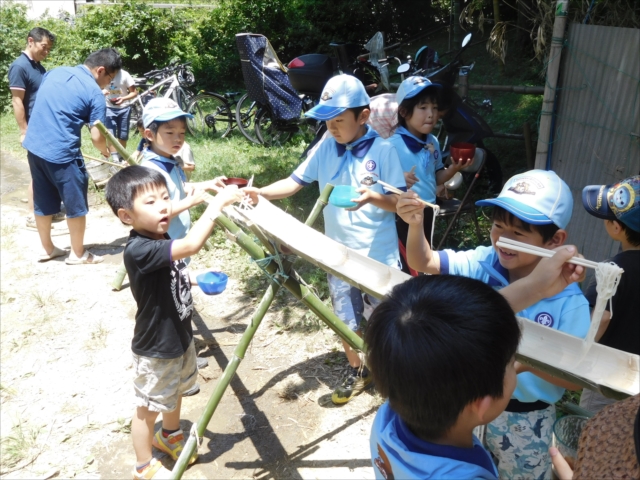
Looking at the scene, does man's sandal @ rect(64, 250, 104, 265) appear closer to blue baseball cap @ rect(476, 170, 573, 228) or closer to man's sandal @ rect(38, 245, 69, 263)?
man's sandal @ rect(38, 245, 69, 263)

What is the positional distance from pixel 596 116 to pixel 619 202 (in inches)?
86.9

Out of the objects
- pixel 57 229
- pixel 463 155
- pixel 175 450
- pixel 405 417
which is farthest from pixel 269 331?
pixel 57 229

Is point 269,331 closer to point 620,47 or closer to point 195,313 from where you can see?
point 195,313

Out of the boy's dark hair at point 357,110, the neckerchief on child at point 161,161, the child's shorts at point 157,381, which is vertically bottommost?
the child's shorts at point 157,381

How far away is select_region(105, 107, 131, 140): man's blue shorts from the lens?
8.12 m

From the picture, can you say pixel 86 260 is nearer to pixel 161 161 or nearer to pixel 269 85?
pixel 161 161

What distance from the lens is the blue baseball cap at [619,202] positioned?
1991mm

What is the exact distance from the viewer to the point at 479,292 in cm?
120

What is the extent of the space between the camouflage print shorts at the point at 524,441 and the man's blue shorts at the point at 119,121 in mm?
7562

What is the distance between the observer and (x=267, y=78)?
8.30 meters

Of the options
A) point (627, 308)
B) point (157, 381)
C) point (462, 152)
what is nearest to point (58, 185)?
point (157, 381)

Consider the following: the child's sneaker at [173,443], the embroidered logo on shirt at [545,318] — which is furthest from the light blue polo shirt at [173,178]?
the embroidered logo on shirt at [545,318]

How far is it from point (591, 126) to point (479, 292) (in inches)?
130

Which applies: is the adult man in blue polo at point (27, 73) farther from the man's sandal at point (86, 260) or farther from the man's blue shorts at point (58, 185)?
the man's sandal at point (86, 260)
